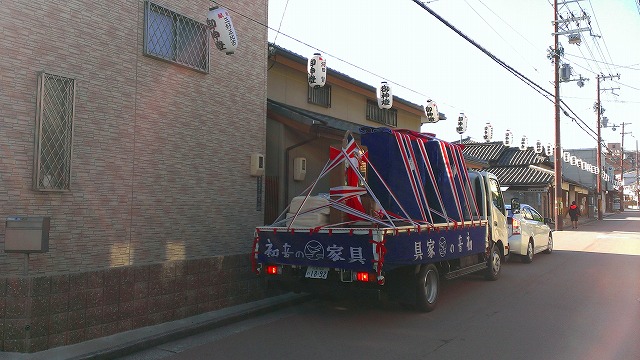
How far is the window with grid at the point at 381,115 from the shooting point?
18.0 metres

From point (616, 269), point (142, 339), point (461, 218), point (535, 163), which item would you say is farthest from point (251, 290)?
point (535, 163)

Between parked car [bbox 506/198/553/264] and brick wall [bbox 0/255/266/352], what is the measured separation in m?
8.63

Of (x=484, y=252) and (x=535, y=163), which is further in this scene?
(x=535, y=163)

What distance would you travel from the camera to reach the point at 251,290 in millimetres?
8680

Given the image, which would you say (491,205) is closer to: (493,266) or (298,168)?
(493,266)

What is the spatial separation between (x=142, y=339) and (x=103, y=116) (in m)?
3.23

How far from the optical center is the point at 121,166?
7.51 m

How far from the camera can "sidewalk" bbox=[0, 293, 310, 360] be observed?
5609 mm

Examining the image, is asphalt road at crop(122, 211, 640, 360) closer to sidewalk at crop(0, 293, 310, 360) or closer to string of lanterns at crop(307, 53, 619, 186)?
sidewalk at crop(0, 293, 310, 360)

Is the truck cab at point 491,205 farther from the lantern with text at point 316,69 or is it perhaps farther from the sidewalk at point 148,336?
the sidewalk at point 148,336

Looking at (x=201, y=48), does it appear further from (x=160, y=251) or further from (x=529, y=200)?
(x=529, y=200)

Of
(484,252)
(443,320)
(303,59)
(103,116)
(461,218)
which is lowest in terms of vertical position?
(443,320)

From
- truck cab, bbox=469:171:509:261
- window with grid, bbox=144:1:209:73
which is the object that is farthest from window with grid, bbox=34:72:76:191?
truck cab, bbox=469:171:509:261

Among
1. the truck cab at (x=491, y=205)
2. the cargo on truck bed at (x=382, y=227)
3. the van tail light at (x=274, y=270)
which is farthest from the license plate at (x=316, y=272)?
the truck cab at (x=491, y=205)
